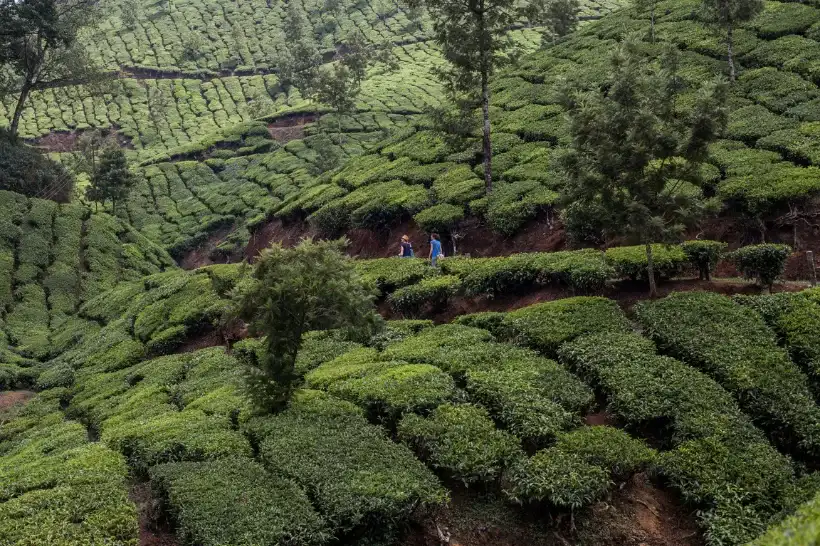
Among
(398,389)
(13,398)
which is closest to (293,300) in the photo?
(398,389)

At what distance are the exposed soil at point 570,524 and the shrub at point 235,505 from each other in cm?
213

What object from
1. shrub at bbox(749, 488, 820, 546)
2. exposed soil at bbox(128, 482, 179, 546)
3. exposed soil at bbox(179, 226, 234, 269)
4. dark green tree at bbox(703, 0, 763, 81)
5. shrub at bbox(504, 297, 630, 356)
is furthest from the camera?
exposed soil at bbox(179, 226, 234, 269)

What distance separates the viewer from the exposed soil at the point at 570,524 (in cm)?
1147

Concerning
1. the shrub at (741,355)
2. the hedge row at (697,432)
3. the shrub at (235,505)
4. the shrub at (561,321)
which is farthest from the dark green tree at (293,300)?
the shrub at (741,355)

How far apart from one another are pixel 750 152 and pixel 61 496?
90.2 feet

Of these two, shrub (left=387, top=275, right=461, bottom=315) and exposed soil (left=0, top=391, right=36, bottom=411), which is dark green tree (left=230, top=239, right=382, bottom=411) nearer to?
shrub (left=387, top=275, right=461, bottom=315)

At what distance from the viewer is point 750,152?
26.5 meters

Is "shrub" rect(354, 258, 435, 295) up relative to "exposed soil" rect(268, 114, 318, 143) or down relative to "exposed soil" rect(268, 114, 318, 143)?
down

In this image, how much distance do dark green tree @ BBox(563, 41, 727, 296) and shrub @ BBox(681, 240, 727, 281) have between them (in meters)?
1.82

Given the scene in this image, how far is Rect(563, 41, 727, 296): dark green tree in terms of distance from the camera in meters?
16.7

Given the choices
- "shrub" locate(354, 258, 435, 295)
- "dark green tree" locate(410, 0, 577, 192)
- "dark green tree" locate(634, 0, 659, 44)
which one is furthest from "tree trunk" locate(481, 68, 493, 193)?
"dark green tree" locate(634, 0, 659, 44)

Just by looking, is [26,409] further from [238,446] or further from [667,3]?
[667,3]

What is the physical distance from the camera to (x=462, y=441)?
516 inches

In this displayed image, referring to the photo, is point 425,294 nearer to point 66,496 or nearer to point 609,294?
point 609,294
